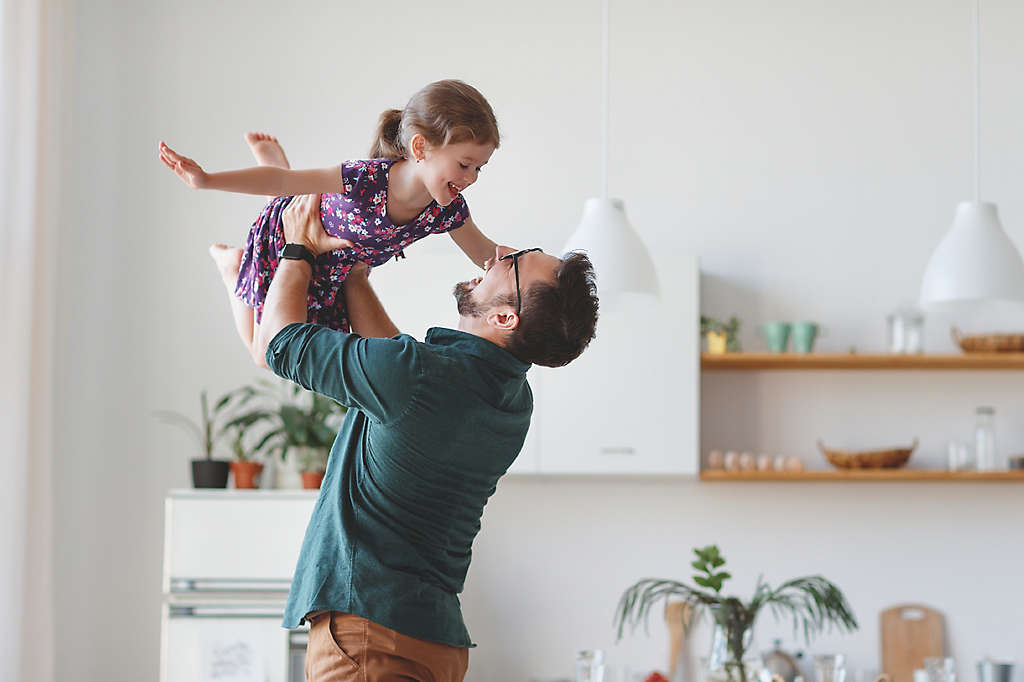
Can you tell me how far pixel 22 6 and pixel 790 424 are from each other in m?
3.29

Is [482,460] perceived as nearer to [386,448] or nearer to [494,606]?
[386,448]

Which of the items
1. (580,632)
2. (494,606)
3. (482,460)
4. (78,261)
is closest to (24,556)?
(78,261)

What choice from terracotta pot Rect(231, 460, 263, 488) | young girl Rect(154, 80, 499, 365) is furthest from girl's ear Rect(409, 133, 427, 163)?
terracotta pot Rect(231, 460, 263, 488)

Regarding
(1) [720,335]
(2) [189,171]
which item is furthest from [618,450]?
(2) [189,171]

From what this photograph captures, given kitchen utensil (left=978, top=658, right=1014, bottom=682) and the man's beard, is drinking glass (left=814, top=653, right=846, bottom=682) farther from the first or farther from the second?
the man's beard

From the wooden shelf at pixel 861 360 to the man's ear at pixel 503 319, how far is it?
2.57 m

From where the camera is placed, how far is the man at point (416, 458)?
184cm

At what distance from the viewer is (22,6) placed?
14.1 feet

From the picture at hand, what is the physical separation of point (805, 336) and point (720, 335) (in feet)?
1.04

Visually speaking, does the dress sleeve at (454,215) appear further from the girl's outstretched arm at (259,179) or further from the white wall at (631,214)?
the white wall at (631,214)

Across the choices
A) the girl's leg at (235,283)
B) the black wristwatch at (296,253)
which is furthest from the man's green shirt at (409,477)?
the girl's leg at (235,283)

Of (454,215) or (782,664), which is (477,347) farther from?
(782,664)

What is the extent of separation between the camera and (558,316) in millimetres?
1872

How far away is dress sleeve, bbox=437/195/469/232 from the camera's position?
1.97 meters
